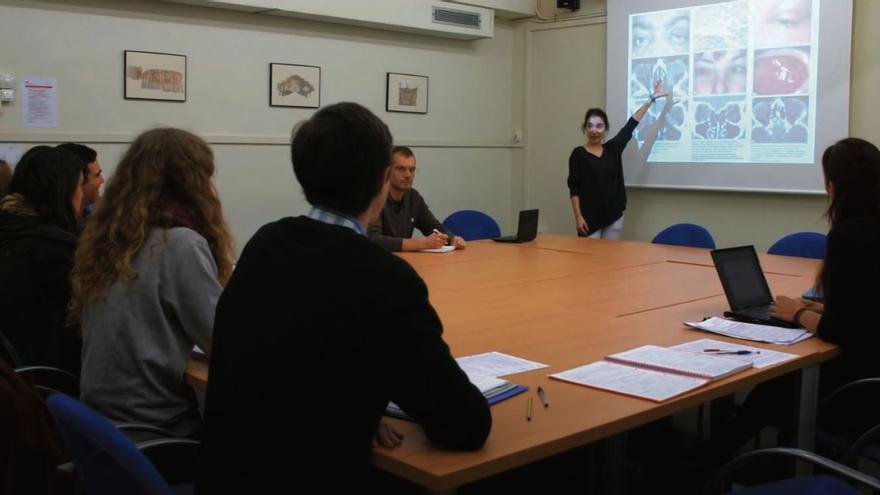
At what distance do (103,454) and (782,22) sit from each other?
552 centimetres

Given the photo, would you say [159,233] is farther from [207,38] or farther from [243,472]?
[207,38]

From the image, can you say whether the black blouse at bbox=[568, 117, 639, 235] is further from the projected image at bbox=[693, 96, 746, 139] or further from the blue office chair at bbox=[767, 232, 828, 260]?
the blue office chair at bbox=[767, 232, 828, 260]

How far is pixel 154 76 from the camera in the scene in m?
5.25

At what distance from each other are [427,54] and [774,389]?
472 centimetres

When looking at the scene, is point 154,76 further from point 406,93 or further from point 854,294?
point 854,294

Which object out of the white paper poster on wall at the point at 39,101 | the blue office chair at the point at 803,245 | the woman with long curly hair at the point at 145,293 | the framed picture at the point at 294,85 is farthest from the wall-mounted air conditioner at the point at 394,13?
the woman with long curly hair at the point at 145,293

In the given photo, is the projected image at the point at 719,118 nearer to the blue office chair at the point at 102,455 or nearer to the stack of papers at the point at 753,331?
the stack of papers at the point at 753,331

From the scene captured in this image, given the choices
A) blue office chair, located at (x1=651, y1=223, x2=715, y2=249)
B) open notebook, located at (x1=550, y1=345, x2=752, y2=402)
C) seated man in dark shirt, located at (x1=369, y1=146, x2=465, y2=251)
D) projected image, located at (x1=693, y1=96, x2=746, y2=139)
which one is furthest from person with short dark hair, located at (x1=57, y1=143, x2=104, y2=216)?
projected image, located at (x1=693, y1=96, x2=746, y2=139)

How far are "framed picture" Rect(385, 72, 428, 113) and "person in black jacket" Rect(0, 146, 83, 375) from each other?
4077 millimetres

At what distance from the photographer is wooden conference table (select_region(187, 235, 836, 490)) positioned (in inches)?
62.6

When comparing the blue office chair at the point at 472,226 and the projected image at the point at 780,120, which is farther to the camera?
the projected image at the point at 780,120

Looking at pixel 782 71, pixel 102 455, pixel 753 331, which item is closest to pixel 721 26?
pixel 782 71

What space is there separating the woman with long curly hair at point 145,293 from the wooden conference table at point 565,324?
0.37 feet

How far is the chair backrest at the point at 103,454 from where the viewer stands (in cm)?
138
